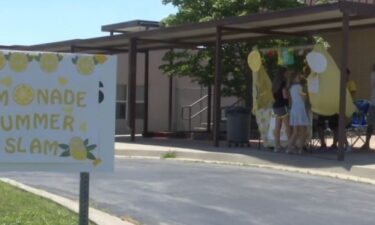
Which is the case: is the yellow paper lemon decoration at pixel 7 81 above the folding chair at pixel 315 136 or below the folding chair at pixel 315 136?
above

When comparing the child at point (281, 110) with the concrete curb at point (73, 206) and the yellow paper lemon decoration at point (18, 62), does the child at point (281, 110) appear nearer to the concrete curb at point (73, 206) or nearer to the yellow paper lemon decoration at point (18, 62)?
the concrete curb at point (73, 206)

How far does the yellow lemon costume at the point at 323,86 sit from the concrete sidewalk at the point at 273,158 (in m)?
1.00

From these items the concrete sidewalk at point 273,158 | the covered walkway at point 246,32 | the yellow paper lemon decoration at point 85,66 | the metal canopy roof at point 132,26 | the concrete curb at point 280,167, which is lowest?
the concrete curb at point 280,167

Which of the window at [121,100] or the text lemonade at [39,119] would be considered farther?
the window at [121,100]

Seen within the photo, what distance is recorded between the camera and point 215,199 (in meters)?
10.0

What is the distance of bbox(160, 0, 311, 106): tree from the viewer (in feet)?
72.8

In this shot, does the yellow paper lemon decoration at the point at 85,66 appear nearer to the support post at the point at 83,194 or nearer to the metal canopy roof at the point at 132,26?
the support post at the point at 83,194

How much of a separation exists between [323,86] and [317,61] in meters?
0.53

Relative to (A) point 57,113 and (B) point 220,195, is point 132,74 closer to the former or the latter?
(B) point 220,195

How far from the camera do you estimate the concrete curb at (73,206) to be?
8188 millimetres

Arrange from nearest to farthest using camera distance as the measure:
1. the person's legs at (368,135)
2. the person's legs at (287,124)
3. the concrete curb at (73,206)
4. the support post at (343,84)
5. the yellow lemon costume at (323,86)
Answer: the concrete curb at (73,206)
the support post at (343,84)
the yellow lemon costume at (323,86)
the person's legs at (287,124)
the person's legs at (368,135)

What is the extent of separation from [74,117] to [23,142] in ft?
1.52

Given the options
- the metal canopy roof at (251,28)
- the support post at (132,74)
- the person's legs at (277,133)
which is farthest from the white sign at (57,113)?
the support post at (132,74)

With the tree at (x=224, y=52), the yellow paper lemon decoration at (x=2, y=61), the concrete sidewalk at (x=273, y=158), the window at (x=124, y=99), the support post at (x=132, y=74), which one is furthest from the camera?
the window at (x=124, y=99)
